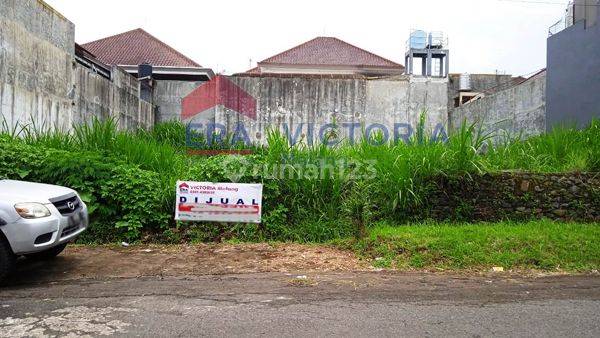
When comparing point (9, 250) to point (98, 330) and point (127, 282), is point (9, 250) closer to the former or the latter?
point (127, 282)

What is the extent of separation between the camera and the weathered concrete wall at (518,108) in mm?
12914

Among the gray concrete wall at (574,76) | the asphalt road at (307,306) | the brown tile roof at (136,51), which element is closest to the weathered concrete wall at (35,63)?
the asphalt road at (307,306)

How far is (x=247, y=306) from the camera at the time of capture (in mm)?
4324

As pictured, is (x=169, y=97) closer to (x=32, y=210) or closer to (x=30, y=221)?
(x=32, y=210)

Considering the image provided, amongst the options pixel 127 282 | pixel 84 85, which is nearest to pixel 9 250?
pixel 127 282

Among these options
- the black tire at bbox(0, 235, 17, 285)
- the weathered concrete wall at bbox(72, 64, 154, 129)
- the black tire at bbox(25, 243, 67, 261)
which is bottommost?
the black tire at bbox(25, 243, 67, 261)

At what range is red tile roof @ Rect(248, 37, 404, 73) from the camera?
32812 millimetres

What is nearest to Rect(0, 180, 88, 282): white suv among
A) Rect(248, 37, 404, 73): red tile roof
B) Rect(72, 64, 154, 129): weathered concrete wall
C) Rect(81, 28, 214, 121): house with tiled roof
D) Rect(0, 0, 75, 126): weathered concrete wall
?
Rect(0, 0, 75, 126): weathered concrete wall

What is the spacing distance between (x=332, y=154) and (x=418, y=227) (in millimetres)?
1944

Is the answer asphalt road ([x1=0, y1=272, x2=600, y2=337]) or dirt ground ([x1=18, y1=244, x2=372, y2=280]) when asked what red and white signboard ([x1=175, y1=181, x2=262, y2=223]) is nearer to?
dirt ground ([x1=18, y1=244, x2=372, y2=280])

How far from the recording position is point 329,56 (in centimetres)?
3359

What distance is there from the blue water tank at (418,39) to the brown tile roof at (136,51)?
14548mm

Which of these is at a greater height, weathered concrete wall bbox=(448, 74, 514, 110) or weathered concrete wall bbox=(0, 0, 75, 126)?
weathered concrete wall bbox=(448, 74, 514, 110)

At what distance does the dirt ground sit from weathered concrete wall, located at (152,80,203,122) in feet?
37.2
